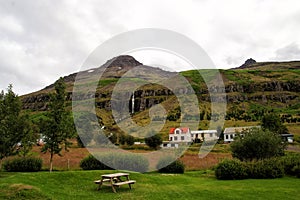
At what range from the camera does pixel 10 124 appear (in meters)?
26.0

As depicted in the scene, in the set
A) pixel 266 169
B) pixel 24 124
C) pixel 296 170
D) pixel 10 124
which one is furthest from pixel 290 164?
pixel 10 124

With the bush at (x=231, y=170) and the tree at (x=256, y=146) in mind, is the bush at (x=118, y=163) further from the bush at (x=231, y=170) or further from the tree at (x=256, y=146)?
the tree at (x=256, y=146)

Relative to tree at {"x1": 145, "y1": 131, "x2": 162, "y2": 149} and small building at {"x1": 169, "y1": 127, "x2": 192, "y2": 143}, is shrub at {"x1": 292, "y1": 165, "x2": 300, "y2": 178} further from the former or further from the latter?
small building at {"x1": 169, "y1": 127, "x2": 192, "y2": 143}

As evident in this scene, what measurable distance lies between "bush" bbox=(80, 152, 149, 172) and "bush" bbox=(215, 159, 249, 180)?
845cm

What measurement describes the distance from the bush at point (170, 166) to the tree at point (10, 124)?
13.6 meters

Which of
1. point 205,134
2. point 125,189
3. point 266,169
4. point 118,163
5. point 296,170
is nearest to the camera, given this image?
point 125,189

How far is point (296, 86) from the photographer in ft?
625

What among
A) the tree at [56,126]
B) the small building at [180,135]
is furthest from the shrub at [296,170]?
the small building at [180,135]

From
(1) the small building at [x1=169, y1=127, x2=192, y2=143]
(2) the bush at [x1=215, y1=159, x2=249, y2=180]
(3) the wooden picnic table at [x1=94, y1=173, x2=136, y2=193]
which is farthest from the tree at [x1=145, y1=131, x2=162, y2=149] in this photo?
(3) the wooden picnic table at [x1=94, y1=173, x2=136, y2=193]

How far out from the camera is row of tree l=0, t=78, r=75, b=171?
25.7 meters

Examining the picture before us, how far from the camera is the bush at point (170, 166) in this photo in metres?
30.8

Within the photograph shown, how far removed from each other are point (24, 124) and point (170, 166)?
14.8 metres

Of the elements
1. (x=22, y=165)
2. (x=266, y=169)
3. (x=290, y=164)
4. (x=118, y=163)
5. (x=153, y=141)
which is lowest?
(x=22, y=165)

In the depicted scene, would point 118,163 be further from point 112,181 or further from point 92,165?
point 112,181
